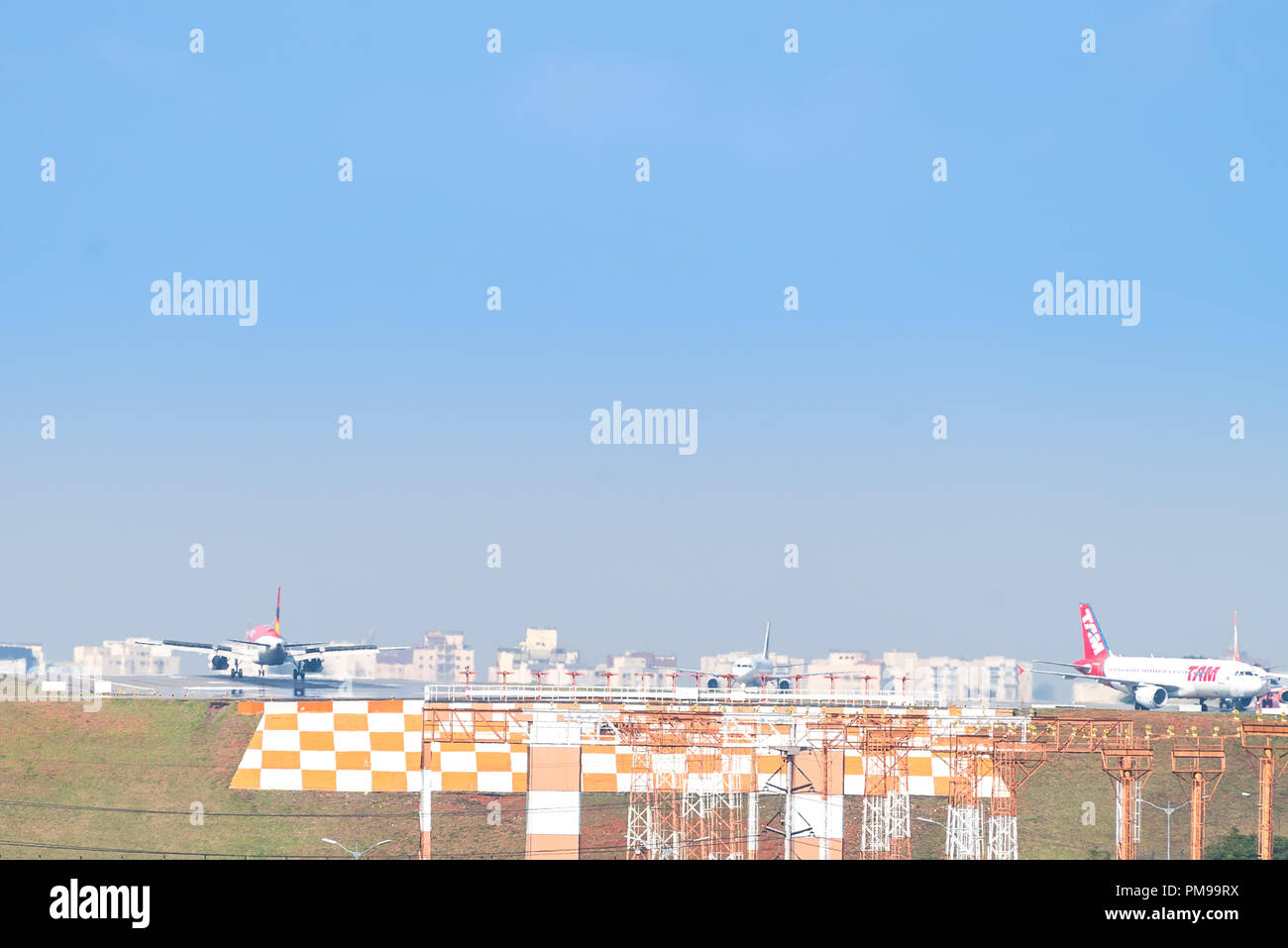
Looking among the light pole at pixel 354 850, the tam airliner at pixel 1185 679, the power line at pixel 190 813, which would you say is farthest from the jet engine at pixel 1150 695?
the light pole at pixel 354 850

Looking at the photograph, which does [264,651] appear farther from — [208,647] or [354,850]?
[354,850]

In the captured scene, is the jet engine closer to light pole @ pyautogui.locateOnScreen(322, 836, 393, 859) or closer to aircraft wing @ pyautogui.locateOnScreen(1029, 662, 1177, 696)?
aircraft wing @ pyautogui.locateOnScreen(1029, 662, 1177, 696)

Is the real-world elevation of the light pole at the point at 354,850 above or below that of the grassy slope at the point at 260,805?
below

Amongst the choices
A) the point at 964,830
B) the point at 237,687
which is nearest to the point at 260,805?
the point at 237,687

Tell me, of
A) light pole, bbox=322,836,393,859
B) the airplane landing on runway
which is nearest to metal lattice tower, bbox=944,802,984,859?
light pole, bbox=322,836,393,859

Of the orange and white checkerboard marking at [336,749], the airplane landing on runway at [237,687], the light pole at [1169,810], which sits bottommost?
the light pole at [1169,810]

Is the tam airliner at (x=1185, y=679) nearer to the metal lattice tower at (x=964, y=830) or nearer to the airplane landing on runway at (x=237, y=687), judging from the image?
the metal lattice tower at (x=964, y=830)
